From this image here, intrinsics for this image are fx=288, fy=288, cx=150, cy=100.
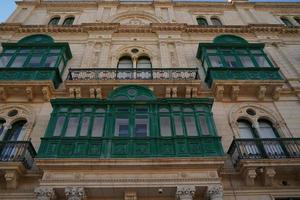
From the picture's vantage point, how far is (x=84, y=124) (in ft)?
38.2

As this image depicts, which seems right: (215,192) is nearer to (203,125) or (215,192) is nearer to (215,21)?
(203,125)

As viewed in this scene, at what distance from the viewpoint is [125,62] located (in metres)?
17.6

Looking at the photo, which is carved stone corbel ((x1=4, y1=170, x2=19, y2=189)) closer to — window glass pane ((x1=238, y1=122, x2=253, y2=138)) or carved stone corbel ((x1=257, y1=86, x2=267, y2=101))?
window glass pane ((x1=238, y1=122, x2=253, y2=138))

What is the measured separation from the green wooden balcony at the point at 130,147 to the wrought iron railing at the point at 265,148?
99 cm

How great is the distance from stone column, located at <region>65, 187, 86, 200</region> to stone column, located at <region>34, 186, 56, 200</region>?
48cm

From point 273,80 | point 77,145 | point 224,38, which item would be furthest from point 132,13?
point 77,145

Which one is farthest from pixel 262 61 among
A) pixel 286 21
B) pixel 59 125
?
pixel 59 125

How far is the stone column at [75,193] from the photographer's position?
369 inches

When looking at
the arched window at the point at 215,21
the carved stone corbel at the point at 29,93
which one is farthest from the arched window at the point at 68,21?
the arched window at the point at 215,21

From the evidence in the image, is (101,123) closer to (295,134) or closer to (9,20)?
(295,134)

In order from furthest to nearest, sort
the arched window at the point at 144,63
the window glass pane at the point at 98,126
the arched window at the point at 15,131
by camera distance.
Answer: the arched window at the point at 144,63
the arched window at the point at 15,131
the window glass pane at the point at 98,126

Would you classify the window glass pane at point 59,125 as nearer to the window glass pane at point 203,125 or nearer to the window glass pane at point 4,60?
the window glass pane at point 203,125

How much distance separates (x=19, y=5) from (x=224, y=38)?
15559 millimetres

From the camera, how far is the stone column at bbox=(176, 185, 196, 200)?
9.43m
